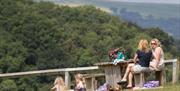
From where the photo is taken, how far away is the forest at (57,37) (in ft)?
301

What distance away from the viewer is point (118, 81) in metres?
14.4

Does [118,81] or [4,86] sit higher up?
[118,81]

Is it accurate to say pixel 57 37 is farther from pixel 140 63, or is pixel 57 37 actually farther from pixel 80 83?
pixel 140 63

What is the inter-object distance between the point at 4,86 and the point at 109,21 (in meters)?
87.5

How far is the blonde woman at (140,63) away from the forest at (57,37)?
2096 inches

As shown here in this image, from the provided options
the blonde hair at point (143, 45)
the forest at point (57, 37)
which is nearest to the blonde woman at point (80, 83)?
the blonde hair at point (143, 45)

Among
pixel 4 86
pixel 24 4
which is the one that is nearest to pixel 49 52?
pixel 24 4

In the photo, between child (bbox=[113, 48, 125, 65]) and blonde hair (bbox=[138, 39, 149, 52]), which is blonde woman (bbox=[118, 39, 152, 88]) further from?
child (bbox=[113, 48, 125, 65])

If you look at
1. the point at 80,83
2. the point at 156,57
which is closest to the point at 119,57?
the point at 156,57

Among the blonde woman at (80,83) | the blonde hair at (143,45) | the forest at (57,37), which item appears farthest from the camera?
the forest at (57,37)

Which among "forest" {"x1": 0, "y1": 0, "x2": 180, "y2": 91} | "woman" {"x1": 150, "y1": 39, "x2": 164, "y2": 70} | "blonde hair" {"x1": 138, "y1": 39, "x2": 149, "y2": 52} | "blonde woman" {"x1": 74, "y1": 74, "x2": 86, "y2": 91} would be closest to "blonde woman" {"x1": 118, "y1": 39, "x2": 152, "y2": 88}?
"blonde hair" {"x1": 138, "y1": 39, "x2": 149, "y2": 52}

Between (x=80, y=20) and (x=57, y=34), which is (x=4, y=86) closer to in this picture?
(x=57, y=34)

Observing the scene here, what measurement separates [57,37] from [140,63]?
90228 mm

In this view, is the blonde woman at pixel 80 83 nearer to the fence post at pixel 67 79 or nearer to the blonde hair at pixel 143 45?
the fence post at pixel 67 79
